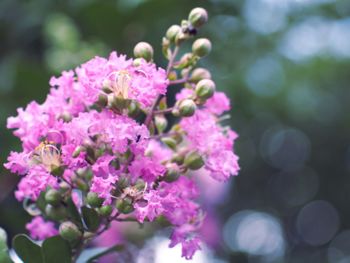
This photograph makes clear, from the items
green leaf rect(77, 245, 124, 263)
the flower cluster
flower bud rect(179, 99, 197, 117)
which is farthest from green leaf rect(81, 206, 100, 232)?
flower bud rect(179, 99, 197, 117)

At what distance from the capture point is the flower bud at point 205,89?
3.35 ft

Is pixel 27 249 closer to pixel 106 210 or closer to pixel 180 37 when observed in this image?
pixel 106 210

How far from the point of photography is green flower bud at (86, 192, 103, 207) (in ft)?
3.03

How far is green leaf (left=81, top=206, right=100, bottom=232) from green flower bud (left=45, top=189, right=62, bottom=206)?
5cm

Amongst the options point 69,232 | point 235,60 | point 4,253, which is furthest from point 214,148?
point 235,60

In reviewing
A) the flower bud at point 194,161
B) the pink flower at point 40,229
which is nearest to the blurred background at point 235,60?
the pink flower at point 40,229

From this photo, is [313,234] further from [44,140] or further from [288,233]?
[44,140]

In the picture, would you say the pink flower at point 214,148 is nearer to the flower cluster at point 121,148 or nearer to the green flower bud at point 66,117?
the flower cluster at point 121,148

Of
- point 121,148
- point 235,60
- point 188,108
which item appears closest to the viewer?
point 121,148

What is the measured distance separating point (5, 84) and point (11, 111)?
0.59 ft

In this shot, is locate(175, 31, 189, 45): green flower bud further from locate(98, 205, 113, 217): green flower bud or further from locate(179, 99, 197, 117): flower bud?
locate(98, 205, 113, 217): green flower bud

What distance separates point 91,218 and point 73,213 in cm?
6

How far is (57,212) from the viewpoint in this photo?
102cm

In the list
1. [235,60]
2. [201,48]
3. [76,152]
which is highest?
[235,60]
